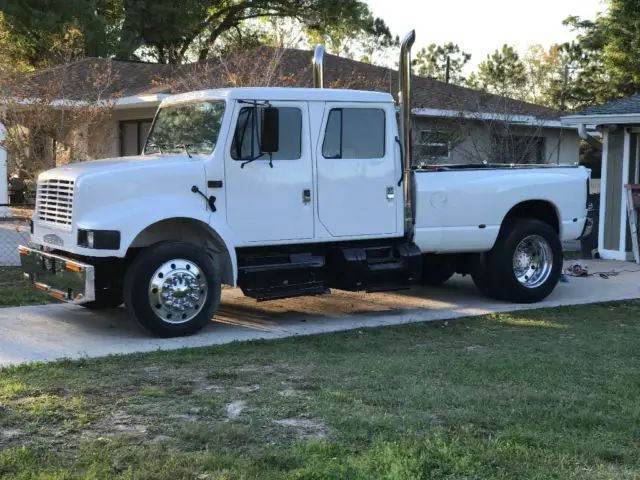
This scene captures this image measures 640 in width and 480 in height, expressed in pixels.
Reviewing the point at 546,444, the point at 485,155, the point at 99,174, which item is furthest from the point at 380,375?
the point at 485,155

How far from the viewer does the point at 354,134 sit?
879cm

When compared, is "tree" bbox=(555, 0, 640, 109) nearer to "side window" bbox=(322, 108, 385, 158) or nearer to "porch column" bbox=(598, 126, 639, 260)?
"porch column" bbox=(598, 126, 639, 260)

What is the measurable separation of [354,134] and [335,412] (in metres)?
4.23

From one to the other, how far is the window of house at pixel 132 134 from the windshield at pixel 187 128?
44.6ft

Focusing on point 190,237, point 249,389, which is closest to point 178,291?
point 190,237

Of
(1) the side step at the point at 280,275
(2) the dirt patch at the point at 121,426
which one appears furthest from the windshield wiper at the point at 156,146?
(2) the dirt patch at the point at 121,426

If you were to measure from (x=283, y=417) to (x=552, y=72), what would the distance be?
48.7 metres

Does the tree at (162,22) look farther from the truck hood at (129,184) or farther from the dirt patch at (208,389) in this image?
the dirt patch at (208,389)

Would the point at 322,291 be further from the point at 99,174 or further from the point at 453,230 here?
the point at 99,174

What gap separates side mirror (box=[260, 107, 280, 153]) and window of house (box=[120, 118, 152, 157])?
14.8 metres

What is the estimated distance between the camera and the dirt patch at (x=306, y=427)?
481 centimetres

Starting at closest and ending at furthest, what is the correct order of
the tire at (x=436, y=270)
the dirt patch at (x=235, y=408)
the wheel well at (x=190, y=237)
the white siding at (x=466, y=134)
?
the dirt patch at (x=235, y=408) < the wheel well at (x=190, y=237) < the tire at (x=436, y=270) < the white siding at (x=466, y=134)

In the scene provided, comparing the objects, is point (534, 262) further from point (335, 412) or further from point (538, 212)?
point (335, 412)

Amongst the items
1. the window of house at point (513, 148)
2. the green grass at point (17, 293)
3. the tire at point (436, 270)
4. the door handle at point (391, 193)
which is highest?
the window of house at point (513, 148)
